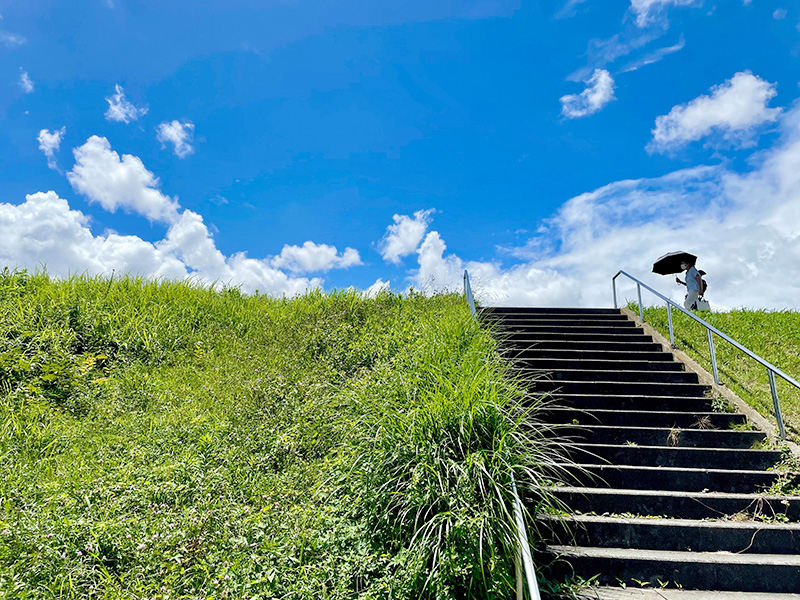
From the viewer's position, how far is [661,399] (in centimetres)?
731

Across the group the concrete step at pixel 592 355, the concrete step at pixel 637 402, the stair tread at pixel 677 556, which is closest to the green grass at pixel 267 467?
the stair tread at pixel 677 556

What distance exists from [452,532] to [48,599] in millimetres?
3120

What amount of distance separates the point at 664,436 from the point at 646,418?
427 mm

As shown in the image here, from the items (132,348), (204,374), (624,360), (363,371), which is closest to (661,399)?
(624,360)

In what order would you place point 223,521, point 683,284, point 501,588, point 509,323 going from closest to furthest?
point 501,588 < point 223,521 < point 509,323 < point 683,284

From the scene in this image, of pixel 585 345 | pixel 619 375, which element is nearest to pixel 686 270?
pixel 585 345

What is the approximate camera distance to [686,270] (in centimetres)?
1449

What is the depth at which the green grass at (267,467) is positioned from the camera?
3770 mm

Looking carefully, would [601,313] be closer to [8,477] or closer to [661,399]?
[661,399]

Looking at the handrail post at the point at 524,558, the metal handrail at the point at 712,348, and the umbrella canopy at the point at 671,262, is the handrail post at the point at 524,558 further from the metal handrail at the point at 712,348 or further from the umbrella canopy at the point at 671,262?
the umbrella canopy at the point at 671,262

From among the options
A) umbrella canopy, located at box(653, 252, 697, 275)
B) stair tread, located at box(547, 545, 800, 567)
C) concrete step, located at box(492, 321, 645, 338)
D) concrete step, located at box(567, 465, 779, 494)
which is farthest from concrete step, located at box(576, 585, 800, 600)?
umbrella canopy, located at box(653, 252, 697, 275)

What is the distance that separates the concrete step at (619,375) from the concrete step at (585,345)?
105 centimetres

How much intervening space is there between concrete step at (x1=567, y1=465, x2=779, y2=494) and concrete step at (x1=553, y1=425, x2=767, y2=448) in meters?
0.69

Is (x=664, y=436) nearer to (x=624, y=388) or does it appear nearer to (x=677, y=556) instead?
(x=624, y=388)
